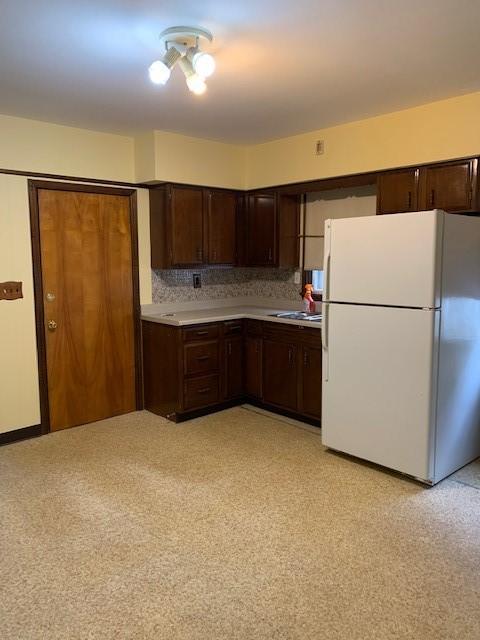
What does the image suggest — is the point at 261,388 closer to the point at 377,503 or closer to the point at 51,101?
the point at 377,503

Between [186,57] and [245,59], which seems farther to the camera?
[245,59]

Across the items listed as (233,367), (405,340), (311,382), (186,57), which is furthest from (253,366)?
(186,57)

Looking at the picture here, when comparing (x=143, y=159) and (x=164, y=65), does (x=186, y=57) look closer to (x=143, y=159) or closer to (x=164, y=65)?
(x=164, y=65)

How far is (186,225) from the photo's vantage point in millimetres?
4492

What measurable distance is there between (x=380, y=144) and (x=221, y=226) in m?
1.66

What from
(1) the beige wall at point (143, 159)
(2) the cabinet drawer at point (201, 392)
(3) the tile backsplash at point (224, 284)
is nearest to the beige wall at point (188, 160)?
(1) the beige wall at point (143, 159)

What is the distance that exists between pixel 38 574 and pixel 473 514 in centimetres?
229

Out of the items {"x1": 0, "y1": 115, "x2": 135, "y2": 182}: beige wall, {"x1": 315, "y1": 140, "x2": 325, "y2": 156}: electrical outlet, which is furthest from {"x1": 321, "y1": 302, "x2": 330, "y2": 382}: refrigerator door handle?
{"x1": 0, "y1": 115, "x2": 135, "y2": 182}: beige wall

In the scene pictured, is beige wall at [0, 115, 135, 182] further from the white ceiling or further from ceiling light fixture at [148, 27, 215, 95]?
ceiling light fixture at [148, 27, 215, 95]

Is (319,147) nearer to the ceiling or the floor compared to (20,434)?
nearer to the ceiling

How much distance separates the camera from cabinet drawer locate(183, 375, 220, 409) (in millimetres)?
4305

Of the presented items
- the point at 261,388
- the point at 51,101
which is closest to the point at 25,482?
the point at 261,388

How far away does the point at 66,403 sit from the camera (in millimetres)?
4191

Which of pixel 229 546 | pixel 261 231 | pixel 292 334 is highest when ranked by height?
pixel 261 231
